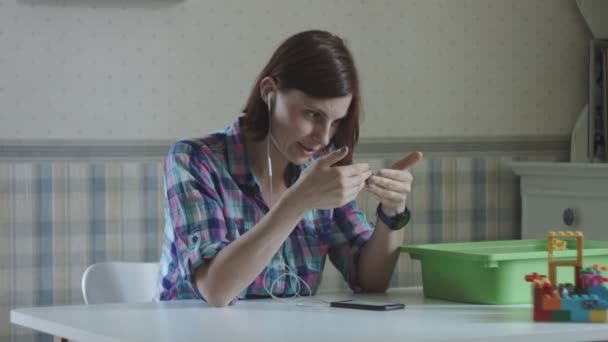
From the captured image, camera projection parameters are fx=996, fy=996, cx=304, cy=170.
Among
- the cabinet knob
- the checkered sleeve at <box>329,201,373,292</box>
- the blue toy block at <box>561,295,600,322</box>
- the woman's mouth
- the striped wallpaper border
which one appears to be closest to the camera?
the blue toy block at <box>561,295,600,322</box>

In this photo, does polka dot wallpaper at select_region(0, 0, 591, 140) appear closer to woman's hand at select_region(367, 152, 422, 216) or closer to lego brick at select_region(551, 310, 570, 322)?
woman's hand at select_region(367, 152, 422, 216)

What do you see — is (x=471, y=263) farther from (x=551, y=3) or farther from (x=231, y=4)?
(x=551, y=3)

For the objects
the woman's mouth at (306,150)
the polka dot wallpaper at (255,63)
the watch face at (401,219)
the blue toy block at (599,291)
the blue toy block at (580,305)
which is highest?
the polka dot wallpaper at (255,63)

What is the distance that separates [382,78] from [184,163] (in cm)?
142

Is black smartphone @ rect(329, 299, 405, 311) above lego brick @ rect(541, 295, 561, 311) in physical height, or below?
below

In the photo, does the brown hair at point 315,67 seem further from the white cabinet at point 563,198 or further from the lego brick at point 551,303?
the white cabinet at point 563,198

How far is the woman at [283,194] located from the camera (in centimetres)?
190

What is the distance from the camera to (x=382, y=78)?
3.36 m

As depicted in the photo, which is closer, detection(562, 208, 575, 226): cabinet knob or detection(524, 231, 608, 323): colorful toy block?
detection(524, 231, 608, 323): colorful toy block

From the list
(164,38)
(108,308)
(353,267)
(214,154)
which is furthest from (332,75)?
(164,38)

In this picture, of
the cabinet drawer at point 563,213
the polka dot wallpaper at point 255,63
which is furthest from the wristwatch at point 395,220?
the cabinet drawer at point 563,213

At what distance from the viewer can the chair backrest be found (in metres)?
2.32

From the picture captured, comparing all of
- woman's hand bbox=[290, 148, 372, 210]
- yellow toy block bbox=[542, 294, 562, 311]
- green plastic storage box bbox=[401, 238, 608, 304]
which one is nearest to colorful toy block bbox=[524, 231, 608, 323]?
yellow toy block bbox=[542, 294, 562, 311]

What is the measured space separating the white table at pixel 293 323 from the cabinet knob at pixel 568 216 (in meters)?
1.36
